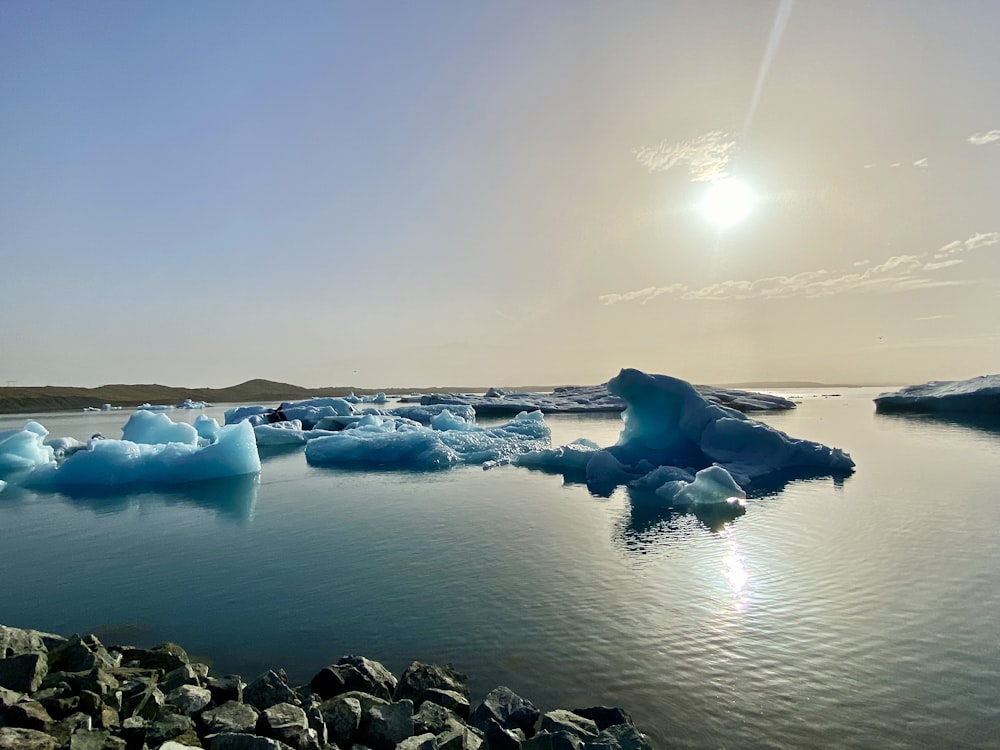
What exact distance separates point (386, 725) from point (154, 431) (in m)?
18.0

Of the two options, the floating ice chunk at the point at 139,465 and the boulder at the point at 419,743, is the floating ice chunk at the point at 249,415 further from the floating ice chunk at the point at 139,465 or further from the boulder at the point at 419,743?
the boulder at the point at 419,743

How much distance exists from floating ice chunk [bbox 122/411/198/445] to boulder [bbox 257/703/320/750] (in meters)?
17.0

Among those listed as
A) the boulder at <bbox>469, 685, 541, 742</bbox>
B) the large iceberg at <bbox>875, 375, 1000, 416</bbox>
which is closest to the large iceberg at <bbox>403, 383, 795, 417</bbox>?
the large iceberg at <bbox>875, 375, 1000, 416</bbox>

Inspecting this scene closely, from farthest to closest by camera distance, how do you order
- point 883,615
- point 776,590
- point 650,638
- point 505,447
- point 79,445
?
point 79,445, point 505,447, point 776,590, point 883,615, point 650,638

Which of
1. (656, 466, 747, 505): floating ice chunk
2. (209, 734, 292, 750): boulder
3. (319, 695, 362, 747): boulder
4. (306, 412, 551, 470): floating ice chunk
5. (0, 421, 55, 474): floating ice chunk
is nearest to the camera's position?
(209, 734, 292, 750): boulder

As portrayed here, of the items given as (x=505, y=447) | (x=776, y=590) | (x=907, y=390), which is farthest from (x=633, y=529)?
(x=907, y=390)

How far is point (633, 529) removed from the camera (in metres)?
8.89

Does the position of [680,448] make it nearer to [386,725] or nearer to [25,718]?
[386,725]

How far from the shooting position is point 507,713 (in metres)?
3.55

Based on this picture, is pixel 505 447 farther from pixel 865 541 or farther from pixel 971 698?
pixel 971 698

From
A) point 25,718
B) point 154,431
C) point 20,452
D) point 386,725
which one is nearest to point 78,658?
point 25,718

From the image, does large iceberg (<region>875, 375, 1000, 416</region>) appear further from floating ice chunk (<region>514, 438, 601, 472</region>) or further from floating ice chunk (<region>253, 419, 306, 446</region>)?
floating ice chunk (<region>253, 419, 306, 446</region>)

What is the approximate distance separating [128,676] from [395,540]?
446 cm

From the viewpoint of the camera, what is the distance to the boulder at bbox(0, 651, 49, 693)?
3588 mm
